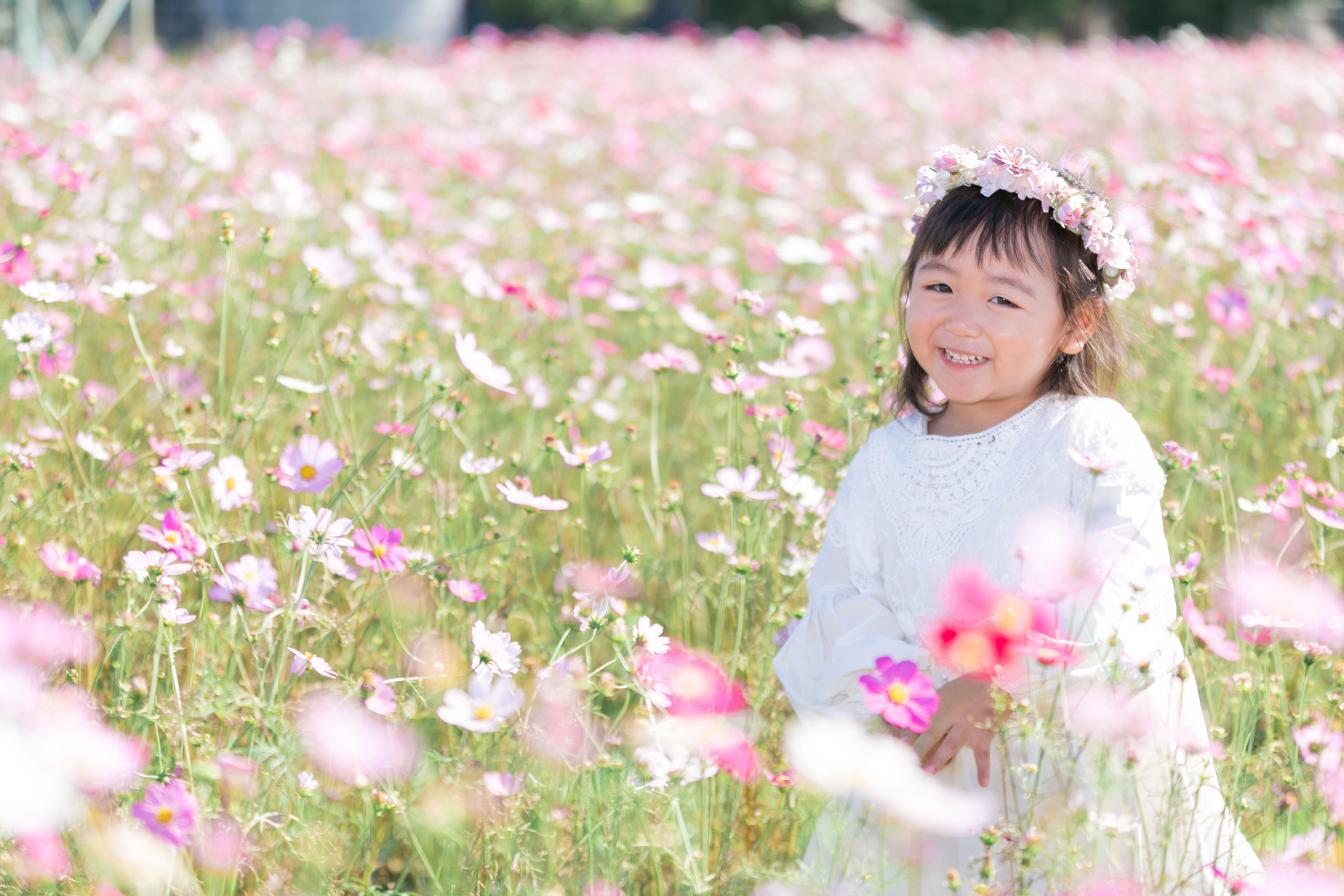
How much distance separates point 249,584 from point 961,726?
2.67 feet

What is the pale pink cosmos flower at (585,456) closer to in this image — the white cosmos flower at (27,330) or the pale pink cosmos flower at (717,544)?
the pale pink cosmos flower at (717,544)

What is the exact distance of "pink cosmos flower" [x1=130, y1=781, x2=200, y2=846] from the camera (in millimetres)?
984

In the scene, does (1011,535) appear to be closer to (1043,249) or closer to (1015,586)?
(1015,586)

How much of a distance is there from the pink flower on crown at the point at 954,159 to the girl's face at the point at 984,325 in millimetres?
113

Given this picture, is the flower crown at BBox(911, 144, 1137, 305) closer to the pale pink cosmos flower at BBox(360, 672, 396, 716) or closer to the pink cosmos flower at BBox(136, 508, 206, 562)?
the pale pink cosmos flower at BBox(360, 672, 396, 716)

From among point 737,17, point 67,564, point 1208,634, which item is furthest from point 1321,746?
point 737,17

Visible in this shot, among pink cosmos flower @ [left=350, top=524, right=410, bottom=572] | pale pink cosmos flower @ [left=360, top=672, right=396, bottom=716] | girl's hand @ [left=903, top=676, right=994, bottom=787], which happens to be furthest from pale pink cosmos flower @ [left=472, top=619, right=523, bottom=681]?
girl's hand @ [left=903, top=676, right=994, bottom=787]

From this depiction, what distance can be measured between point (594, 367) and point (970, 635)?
1536 millimetres

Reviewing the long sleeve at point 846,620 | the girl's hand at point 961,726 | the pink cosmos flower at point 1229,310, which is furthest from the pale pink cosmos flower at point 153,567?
the pink cosmos flower at point 1229,310

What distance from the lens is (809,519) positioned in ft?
5.85

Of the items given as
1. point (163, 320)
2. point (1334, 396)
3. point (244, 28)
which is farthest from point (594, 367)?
point (244, 28)

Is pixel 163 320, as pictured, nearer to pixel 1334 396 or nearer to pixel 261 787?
pixel 261 787

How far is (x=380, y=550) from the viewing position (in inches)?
55.1

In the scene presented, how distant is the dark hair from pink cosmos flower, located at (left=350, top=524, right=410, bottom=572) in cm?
65
